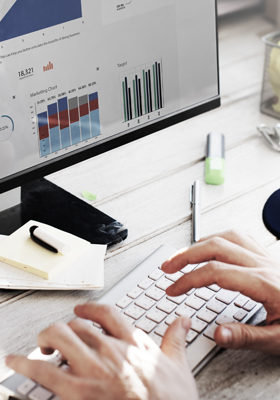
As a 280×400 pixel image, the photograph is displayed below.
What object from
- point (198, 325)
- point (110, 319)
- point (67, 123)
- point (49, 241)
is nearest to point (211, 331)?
point (198, 325)

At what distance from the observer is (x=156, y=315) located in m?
0.55

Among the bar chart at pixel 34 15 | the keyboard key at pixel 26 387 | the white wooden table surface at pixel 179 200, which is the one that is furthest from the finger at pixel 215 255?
the bar chart at pixel 34 15

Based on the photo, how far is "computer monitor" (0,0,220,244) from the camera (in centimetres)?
62

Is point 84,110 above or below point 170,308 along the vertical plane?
above

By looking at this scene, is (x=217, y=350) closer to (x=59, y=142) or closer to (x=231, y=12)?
(x=59, y=142)

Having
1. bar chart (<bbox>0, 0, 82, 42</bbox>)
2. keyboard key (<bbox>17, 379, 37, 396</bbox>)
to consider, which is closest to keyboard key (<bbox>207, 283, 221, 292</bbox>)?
keyboard key (<bbox>17, 379, 37, 396</bbox>)

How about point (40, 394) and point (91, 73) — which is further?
point (91, 73)

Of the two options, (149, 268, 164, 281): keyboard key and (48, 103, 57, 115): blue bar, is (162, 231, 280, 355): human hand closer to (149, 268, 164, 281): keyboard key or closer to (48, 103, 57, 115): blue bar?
(149, 268, 164, 281): keyboard key

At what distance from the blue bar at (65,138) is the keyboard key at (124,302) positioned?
25cm

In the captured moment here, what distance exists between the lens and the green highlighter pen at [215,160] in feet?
2.78

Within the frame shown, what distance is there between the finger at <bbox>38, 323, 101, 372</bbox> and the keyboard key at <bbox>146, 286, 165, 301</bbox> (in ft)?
0.43

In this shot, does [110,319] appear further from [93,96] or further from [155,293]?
[93,96]

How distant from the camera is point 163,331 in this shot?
531 millimetres

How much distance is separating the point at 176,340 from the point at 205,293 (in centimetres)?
10
